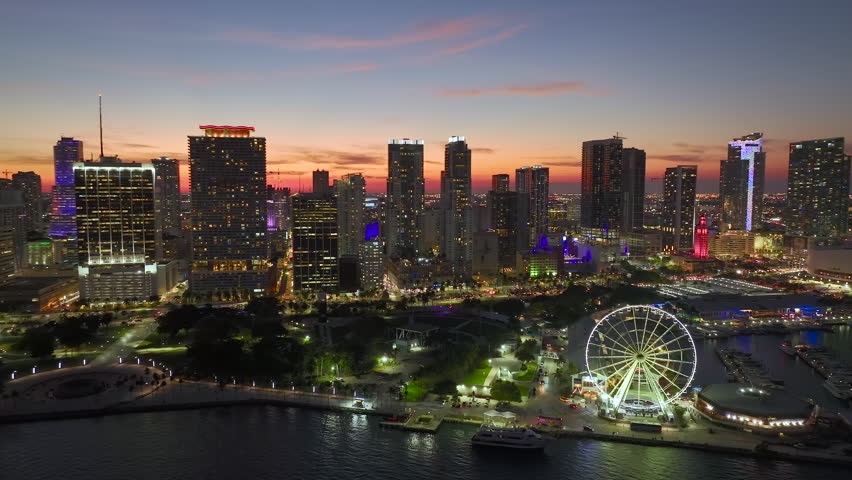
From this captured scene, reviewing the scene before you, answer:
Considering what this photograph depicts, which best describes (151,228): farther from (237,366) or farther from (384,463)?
(384,463)

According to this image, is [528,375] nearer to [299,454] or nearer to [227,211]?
[299,454]

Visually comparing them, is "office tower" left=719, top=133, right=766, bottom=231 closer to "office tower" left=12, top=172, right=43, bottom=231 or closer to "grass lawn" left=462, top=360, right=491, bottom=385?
"grass lawn" left=462, top=360, right=491, bottom=385

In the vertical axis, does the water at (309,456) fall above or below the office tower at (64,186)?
below

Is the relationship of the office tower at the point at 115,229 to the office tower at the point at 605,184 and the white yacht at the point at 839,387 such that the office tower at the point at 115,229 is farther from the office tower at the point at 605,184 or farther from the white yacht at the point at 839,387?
the office tower at the point at 605,184

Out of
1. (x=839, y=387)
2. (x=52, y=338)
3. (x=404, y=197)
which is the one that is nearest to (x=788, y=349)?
(x=839, y=387)

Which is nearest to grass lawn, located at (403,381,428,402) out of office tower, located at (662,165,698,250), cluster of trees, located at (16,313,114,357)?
cluster of trees, located at (16,313,114,357)

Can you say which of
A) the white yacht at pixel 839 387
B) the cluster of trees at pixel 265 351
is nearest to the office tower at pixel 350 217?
the cluster of trees at pixel 265 351

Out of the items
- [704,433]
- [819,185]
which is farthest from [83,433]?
[819,185]
